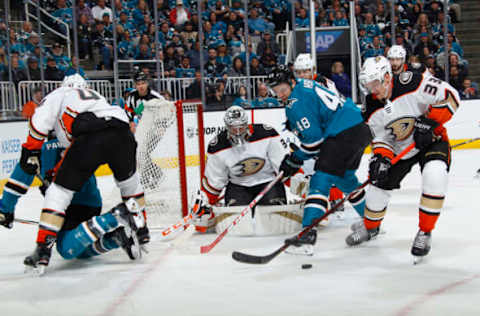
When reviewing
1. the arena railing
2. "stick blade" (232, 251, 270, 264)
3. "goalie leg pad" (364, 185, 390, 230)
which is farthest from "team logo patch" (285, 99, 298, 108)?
the arena railing

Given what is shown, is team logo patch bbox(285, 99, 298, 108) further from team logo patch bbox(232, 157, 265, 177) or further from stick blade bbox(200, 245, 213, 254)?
stick blade bbox(200, 245, 213, 254)

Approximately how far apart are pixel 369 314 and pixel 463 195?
299 cm

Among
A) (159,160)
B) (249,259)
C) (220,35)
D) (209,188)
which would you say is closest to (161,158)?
(159,160)

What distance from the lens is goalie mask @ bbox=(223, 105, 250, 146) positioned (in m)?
3.69

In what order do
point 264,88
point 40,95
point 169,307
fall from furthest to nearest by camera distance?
point 264,88 < point 40,95 < point 169,307

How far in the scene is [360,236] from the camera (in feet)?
11.2

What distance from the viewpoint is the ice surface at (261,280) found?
2.38m

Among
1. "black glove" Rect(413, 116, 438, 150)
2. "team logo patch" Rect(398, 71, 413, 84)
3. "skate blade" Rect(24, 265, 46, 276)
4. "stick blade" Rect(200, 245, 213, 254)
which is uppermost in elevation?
"team logo patch" Rect(398, 71, 413, 84)

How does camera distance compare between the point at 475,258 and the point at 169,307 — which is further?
the point at 475,258

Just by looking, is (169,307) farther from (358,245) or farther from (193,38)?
(193,38)

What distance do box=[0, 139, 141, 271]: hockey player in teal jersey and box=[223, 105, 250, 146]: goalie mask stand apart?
2.80ft

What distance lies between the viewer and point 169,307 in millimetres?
2420

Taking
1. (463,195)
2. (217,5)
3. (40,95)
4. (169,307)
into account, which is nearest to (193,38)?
(217,5)

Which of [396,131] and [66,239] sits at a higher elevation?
[396,131]
